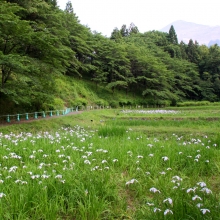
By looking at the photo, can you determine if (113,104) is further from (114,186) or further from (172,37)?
(172,37)

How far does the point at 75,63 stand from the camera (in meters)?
34.7

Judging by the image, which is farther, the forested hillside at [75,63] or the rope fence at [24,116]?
the rope fence at [24,116]

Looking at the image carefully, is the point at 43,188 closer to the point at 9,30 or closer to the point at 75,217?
the point at 75,217

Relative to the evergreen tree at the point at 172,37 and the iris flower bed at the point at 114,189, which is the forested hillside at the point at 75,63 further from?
the iris flower bed at the point at 114,189

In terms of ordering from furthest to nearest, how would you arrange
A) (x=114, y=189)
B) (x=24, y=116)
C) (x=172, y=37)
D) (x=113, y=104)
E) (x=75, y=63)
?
(x=172, y=37), (x=113, y=104), (x=75, y=63), (x=24, y=116), (x=114, y=189)

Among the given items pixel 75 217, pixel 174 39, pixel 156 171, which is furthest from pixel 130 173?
pixel 174 39

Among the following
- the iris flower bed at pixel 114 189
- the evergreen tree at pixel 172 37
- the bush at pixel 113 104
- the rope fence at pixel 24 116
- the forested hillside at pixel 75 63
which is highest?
the evergreen tree at pixel 172 37

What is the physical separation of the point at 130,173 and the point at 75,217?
1.65 meters

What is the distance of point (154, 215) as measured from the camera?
2.71 metres

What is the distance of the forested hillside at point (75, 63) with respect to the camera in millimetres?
12562

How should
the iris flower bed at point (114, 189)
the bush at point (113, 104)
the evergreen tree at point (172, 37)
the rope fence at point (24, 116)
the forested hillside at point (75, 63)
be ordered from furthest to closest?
the evergreen tree at point (172, 37) < the bush at point (113, 104) < the rope fence at point (24, 116) < the forested hillside at point (75, 63) < the iris flower bed at point (114, 189)

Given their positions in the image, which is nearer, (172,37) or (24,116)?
(24,116)

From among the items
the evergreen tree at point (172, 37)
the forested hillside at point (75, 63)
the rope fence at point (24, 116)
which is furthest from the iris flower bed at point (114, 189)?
the evergreen tree at point (172, 37)

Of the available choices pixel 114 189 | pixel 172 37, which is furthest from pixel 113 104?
pixel 172 37
